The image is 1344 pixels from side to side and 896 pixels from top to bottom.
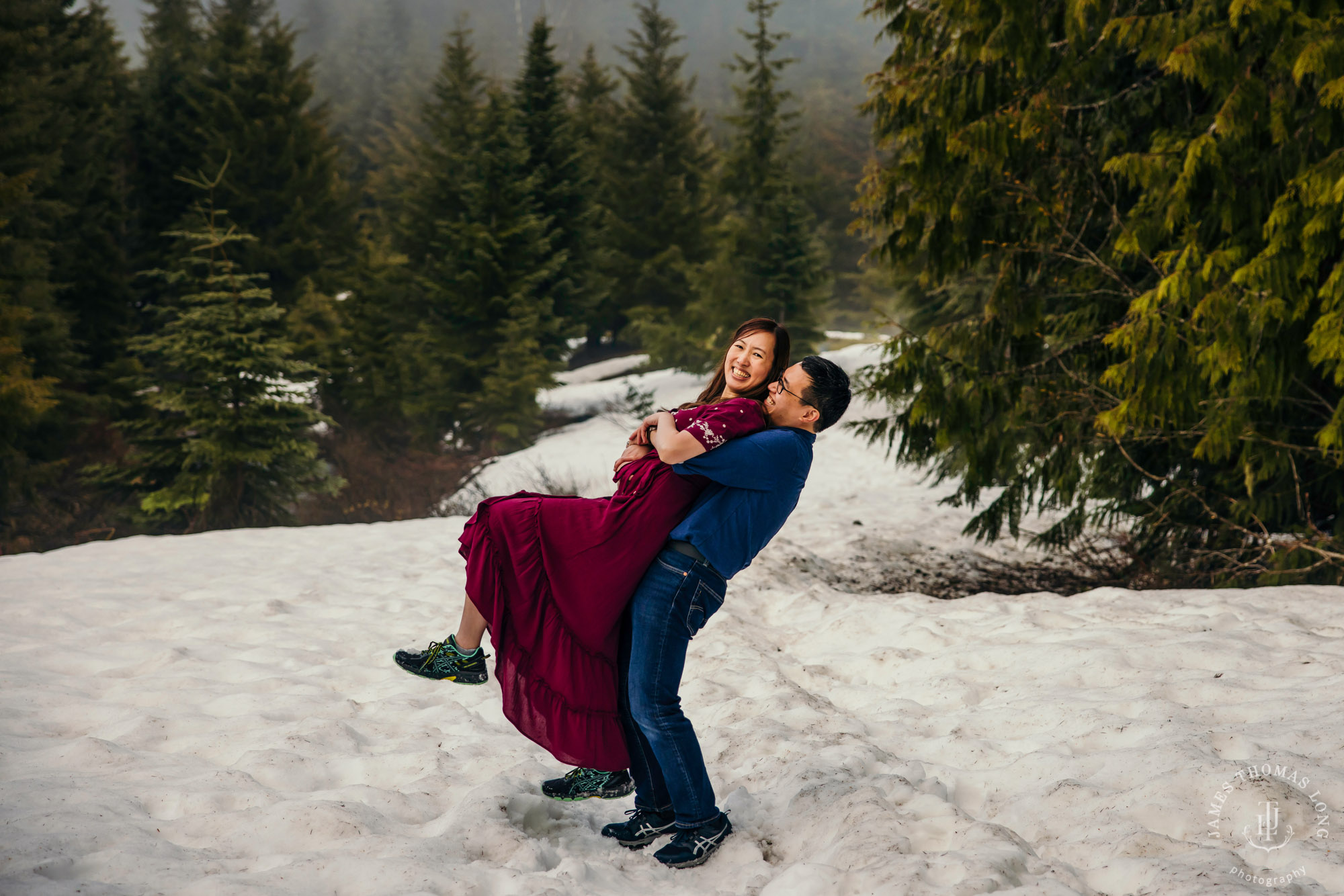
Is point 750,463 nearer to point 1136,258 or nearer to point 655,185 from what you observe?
point 1136,258

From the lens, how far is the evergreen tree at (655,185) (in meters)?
26.0

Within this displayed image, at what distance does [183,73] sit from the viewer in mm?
21078

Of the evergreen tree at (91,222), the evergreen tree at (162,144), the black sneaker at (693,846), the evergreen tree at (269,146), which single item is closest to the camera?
the black sneaker at (693,846)

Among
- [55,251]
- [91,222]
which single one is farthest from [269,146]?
[55,251]

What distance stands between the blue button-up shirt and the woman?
0.27 ft

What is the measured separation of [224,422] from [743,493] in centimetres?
1173

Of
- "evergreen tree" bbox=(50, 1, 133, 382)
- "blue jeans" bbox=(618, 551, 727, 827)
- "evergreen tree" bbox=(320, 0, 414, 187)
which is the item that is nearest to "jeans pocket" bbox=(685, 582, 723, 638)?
"blue jeans" bbox=(618, 551, 727, 827)

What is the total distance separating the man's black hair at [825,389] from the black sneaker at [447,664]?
56.6 inches

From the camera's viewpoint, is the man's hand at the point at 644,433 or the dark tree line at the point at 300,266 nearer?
the man's hand at the point at 644,433

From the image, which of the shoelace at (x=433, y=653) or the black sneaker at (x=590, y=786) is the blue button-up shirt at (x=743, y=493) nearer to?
the shoelace at (x=433, y=653)

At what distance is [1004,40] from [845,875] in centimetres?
557

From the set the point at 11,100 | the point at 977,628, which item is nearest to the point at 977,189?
the point at 977,628

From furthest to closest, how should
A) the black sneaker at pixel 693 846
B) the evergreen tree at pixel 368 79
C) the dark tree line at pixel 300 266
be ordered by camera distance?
the evergreen tree at pixel 368 79 < the dark tree line at pixel 300 266 < the black sneaker at pixel 693 846

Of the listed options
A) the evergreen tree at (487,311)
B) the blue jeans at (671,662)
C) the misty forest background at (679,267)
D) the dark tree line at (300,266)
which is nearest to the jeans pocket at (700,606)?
the blue jeans at (671,662)
